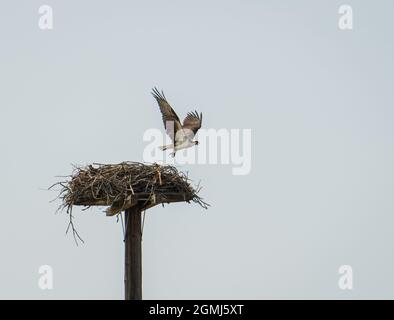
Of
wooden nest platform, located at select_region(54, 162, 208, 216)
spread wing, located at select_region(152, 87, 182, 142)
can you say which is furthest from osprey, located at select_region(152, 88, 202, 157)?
wooden nest platform, located at select_region(54, 162, 208, 216)

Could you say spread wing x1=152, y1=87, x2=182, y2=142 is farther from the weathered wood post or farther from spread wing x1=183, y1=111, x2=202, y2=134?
the weathered wood post

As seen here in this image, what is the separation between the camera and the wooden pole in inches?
395

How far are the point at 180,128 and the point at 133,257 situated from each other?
3.84 metres

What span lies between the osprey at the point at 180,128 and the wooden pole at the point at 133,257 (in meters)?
3.29

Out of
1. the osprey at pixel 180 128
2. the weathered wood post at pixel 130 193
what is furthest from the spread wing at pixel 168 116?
the weathered wood post at pixel 130 193

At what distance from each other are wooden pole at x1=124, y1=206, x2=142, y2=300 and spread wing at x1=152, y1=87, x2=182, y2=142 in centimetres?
322

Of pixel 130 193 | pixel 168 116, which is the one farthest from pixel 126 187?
pixel 168 116

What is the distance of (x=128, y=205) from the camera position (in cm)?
1033

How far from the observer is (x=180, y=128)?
13.7 metres

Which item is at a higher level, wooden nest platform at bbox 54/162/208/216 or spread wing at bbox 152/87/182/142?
spread wing at bbox 152/87/182/142

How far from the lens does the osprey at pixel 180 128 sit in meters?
13.5
